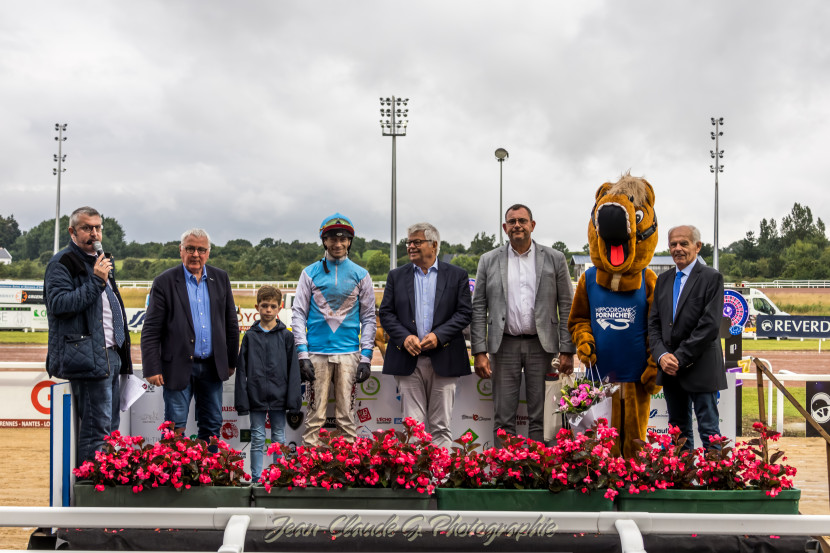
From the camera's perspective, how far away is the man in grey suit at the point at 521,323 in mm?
4676

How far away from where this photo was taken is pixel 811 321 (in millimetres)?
16672

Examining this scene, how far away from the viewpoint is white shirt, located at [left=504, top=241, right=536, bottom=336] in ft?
15.4

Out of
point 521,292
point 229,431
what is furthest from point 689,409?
point 229,431

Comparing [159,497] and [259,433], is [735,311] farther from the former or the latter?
[159,497]

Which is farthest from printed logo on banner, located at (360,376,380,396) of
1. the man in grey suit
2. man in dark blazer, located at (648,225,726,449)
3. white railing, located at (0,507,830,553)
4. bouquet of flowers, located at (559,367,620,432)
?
white railing, located at (0,507,830,553)

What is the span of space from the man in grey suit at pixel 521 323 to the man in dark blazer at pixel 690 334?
2.04 feet

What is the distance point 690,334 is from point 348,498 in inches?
93.5

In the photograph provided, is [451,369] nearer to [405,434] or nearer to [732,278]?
[405,434]

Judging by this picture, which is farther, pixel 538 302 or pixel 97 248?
pixel 538 302

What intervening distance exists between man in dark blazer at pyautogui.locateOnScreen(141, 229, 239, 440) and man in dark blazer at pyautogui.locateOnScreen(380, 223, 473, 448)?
3.68 feet

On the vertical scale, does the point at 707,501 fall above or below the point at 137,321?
below

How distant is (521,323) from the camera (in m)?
4.69

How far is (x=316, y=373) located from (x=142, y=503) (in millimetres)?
1474

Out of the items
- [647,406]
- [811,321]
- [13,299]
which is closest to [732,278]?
[811,321]
